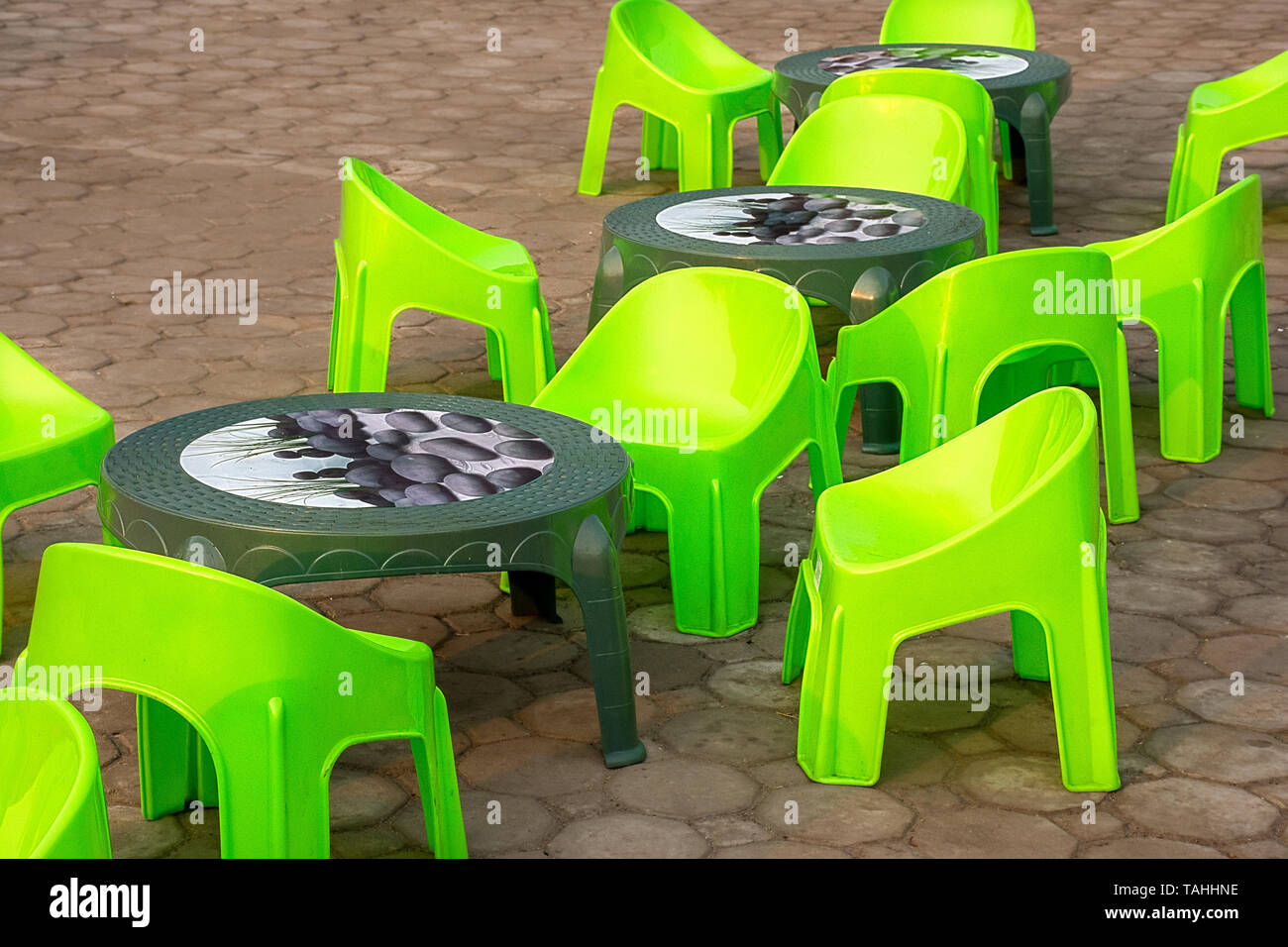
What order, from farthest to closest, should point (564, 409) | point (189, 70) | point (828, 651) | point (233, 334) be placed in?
point (189, 70) < point (233, 334) < point (564, 409) < point (828, 651)

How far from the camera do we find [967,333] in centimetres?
462

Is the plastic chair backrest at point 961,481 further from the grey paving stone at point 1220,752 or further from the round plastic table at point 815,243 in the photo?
the round plastic table at point 815,243

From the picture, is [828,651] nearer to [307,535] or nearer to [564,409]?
[307,535]

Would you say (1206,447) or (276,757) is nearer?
(276,757)

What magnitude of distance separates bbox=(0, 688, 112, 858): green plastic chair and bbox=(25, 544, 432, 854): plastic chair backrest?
1.85 feet

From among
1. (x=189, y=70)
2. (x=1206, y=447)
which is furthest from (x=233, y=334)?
(x=189, y=70)

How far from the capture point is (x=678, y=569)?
4242mm

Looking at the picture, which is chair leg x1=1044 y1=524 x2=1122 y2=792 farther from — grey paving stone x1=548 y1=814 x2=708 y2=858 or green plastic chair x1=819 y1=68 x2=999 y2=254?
green plastic chair x1=819 y1=68 x2=999 y2=254

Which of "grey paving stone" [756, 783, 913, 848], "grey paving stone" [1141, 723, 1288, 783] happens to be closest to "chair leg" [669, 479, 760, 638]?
"grey paving stone" [756, 783, 913, 848]

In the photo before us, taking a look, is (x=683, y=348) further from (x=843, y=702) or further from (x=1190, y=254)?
(x=1190, y=254)

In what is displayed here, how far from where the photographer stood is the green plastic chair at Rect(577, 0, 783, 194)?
7.70 meters

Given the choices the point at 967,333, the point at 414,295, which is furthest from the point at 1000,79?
the point at 414,295

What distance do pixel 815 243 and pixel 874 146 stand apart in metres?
1.26
